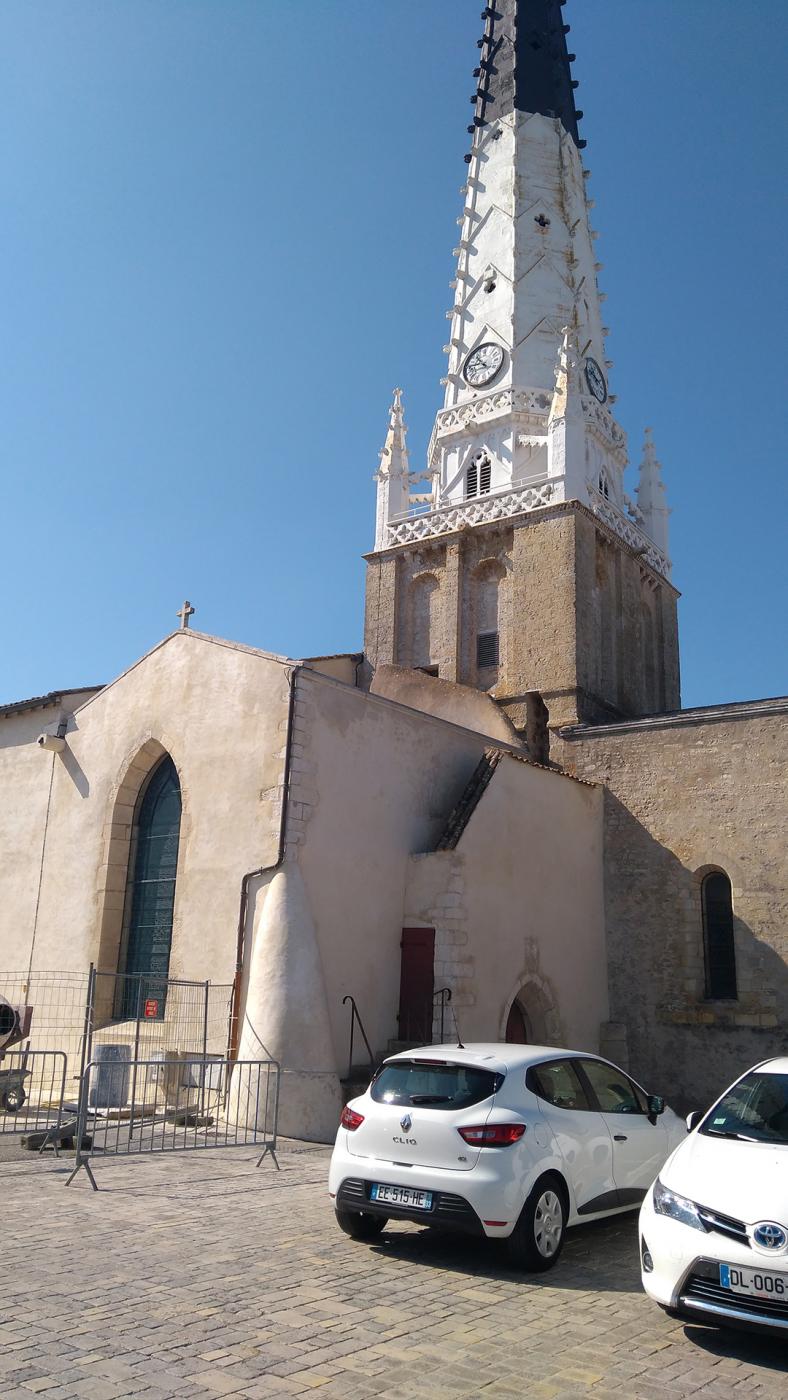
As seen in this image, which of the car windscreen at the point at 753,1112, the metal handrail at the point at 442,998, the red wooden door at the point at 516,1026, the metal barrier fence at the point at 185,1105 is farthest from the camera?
the red wooden door at the point at 516,1026

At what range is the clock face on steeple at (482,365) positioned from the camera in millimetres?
29766

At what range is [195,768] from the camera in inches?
638

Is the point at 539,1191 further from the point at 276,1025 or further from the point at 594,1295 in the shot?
the point at 276,1025

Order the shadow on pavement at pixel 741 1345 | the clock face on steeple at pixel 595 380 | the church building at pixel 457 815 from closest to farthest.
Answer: the shadow on pavement at pixel 741 1345, the church building at pixel 457 815, the clock face on steeple at pixel 595 380

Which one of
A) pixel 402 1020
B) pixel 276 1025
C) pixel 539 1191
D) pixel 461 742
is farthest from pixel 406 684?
pixel 539 1191

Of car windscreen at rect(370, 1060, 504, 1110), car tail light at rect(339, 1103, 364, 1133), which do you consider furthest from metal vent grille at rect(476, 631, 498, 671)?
car tail light at rect(339, 1103, 364, 1133)

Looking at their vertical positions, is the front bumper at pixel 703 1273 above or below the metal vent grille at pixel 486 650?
below

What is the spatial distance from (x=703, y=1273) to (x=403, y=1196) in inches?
89.7

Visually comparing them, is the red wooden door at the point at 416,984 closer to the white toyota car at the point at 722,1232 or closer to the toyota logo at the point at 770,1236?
the white toyota car at the point at 722,1232

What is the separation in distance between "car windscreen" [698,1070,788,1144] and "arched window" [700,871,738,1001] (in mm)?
12705

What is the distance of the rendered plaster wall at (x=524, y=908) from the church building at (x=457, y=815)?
0.19ft

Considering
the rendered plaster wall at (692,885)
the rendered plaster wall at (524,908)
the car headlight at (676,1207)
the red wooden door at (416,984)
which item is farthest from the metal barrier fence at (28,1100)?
the rendered plaster wall at (692,885)

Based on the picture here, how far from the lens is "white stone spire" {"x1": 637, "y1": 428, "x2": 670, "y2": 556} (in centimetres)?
3058

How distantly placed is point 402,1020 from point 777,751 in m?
8.43
